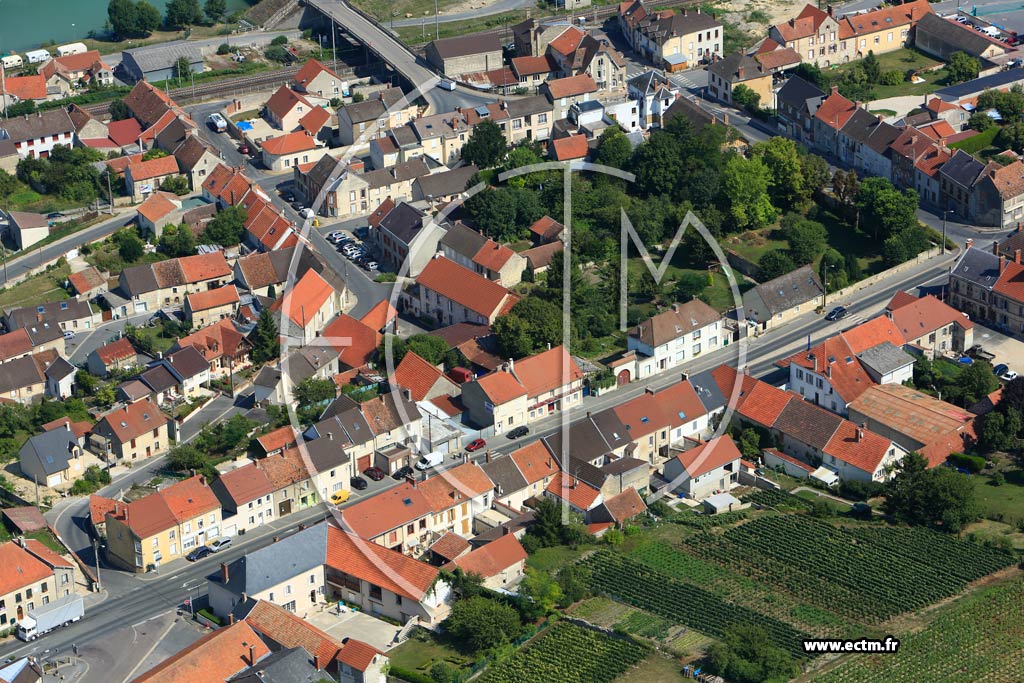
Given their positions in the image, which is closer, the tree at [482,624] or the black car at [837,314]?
the tree at [482,624]

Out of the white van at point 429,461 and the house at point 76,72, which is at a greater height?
the house at point 76,72

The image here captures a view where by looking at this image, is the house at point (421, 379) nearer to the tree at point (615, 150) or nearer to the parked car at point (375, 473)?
the parked car at point (375, 473)

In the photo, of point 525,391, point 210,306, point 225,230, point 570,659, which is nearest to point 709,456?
point 525,391

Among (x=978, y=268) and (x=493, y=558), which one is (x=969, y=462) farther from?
(x=493, y=558)

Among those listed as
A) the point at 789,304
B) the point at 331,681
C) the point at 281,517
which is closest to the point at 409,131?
the point at 789,304

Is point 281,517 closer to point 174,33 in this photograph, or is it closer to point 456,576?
point 456,576

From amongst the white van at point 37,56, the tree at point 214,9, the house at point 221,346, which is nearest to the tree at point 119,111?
the white van at point 37,56
